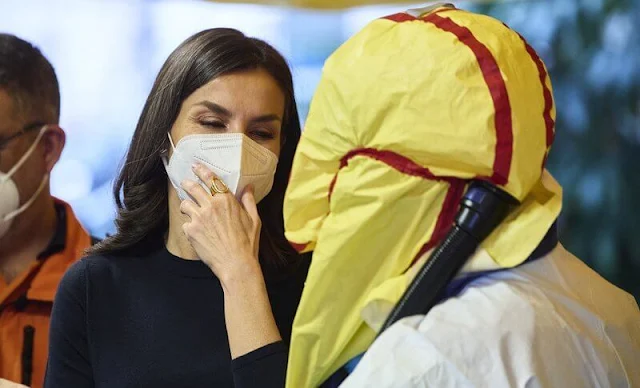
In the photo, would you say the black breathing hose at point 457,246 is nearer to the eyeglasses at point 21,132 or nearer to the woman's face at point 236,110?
the woman's face at point 236,110

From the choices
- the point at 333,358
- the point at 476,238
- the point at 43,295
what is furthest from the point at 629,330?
the point at 43,295

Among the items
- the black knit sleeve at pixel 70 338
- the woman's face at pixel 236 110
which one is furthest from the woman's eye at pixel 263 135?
the black knit sleeve at pixel 70 338

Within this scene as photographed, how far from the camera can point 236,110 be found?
4.91 feet

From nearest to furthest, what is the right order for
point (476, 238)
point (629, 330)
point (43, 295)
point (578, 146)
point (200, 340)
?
A: point (476, 238)
point (629, 330)
point (200, 340)
point (43, 295)
point (578, 146)

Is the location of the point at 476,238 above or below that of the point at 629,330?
above

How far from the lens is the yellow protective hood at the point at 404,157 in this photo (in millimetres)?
957

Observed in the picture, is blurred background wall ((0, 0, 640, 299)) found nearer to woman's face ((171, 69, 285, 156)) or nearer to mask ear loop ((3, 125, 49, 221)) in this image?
mask ear loop ((3, 125, 49, 221))

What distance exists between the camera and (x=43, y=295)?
191 cm

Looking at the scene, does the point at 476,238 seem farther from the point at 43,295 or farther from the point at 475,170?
the point at 43,295

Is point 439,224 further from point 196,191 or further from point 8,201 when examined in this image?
point 8,201

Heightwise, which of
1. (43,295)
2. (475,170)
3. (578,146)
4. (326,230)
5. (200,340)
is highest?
(475,170)

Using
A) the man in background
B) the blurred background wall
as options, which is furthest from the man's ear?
the blurred background wall

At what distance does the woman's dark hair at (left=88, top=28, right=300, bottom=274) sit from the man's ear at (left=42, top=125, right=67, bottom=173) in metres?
0.44

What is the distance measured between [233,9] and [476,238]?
164 centimetres
